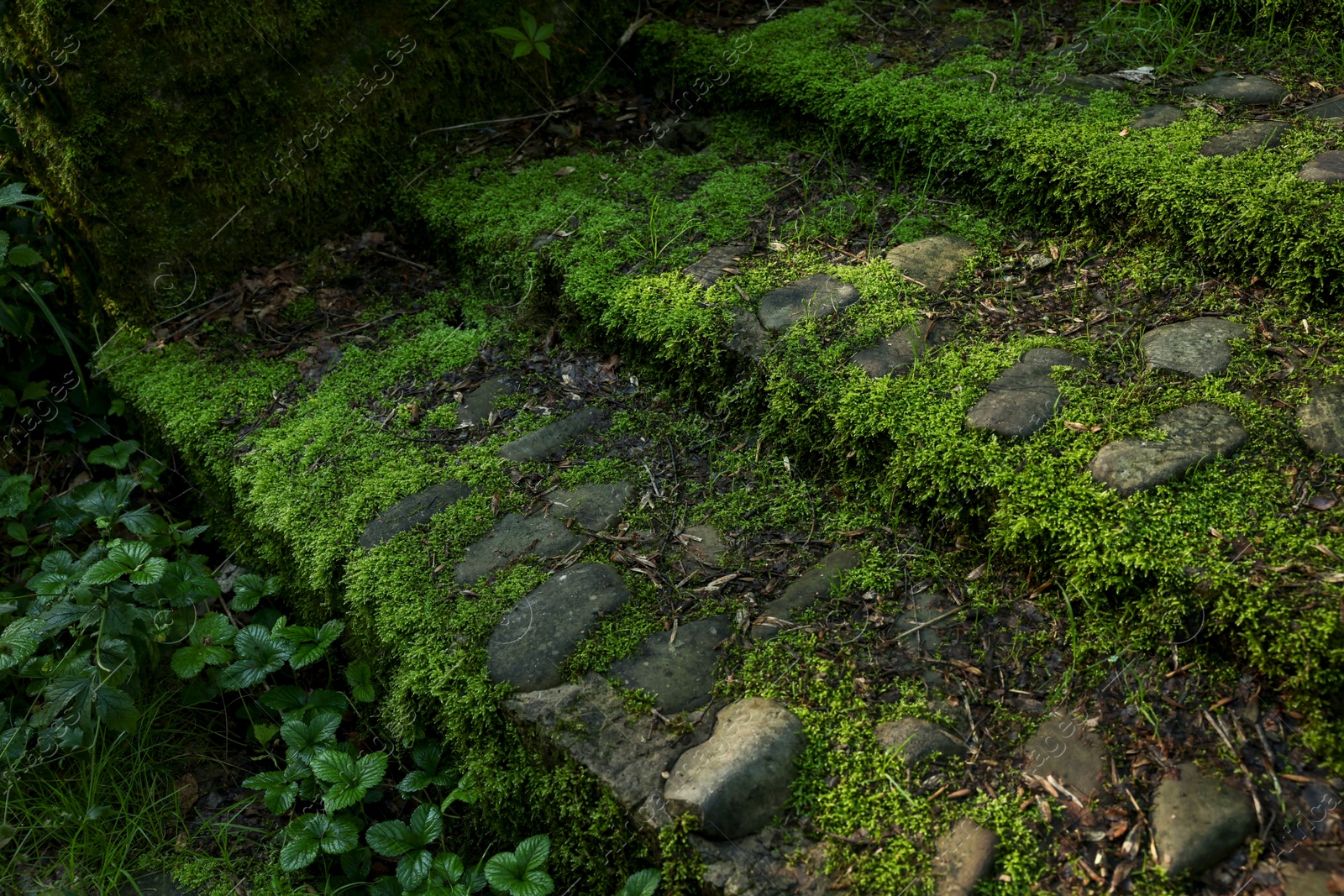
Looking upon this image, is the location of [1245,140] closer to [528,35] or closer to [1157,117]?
[1157,117]

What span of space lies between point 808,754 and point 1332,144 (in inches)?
88.6

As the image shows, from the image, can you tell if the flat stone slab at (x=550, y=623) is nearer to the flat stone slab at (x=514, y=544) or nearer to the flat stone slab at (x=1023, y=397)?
the flat stone slab at (x=514, y=544)

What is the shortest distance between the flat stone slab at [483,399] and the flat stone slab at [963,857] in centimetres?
171

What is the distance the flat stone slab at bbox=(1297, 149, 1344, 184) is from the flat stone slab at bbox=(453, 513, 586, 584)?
2144mm

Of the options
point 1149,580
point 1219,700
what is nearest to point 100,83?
point 1149,580

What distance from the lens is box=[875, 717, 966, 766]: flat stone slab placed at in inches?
66.0

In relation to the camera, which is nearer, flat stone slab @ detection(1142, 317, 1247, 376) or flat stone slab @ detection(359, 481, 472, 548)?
flat stone slab @ detection(1142, 317, 1247, 376)

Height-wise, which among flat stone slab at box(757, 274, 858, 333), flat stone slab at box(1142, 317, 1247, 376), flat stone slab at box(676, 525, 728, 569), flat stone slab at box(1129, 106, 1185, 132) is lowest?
flat stone slab at box(1142, 317, 1247, 376)

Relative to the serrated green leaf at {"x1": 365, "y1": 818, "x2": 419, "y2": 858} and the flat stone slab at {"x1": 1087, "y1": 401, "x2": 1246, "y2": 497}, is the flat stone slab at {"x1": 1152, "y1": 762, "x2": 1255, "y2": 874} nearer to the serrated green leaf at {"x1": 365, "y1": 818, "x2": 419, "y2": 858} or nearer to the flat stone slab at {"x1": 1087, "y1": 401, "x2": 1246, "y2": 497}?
the flat stone slab at {"x1": 1087, "y1": 401, "x2": 1246, "y2": 497}

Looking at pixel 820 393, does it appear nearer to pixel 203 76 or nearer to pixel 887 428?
pixel 887 428

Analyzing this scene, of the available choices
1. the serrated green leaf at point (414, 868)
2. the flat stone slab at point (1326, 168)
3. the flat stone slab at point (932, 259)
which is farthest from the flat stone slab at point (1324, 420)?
the serrated green leaf at point (414, 868)

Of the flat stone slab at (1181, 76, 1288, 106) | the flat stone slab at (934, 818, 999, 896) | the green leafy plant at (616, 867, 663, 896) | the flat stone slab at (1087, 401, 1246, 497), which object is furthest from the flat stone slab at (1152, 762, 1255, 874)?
the flat stone slab at (1181, 76, 1288, 106)

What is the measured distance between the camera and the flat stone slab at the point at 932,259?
2.55 m

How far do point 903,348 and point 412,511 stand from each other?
1378 millimetres
